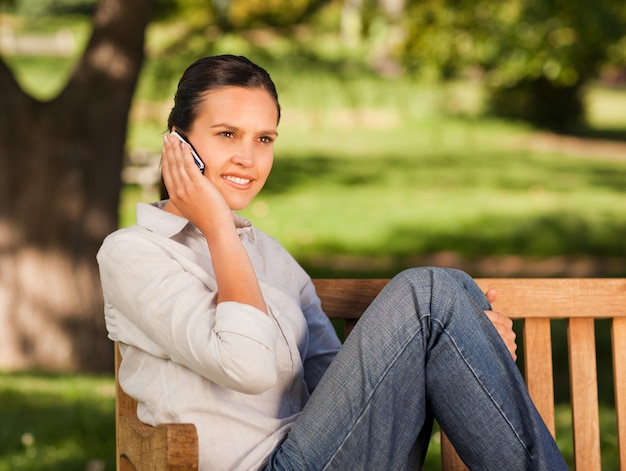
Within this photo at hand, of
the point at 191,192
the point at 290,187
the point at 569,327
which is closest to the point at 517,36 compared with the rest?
the point at 569,327

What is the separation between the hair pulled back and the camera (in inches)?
111

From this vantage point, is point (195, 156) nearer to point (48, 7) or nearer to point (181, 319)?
point (181, 319)

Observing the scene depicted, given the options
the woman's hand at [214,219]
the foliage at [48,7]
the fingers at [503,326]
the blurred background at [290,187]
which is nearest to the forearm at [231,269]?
the woman's hand at [214,219]

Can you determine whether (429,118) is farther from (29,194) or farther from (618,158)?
(29,194)

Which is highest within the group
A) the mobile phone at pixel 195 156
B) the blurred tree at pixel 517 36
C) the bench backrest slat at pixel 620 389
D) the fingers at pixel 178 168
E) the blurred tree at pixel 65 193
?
the blurred tree at pixel 517 36

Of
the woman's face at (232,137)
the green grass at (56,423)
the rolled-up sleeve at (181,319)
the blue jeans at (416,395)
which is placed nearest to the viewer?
the rolled-up sleeve at (181,319)

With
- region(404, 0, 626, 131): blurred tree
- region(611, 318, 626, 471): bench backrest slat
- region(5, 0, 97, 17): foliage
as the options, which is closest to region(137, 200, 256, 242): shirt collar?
region(611, 318, 626, 471): bench backrest slat

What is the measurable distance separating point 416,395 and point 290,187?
13124 millimetres

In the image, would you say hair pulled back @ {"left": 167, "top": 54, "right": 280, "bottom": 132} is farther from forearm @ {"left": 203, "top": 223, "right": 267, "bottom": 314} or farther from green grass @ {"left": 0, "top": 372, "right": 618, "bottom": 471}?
green grass @ {"left": 0, "top": 372, "right": 618, "bottom": 471}

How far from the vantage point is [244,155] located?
9.22ft

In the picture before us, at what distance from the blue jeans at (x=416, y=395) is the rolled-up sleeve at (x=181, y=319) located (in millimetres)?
205

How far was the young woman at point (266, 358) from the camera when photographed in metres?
2.52

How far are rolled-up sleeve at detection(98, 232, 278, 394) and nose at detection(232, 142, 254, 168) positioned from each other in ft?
0.97

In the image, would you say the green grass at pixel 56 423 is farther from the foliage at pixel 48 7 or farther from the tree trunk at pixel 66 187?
the foliage at pixel 48 7
